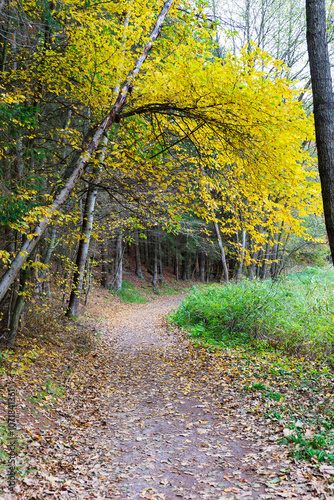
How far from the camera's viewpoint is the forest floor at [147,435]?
325cm

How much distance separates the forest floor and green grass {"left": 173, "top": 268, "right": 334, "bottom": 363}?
1.64m

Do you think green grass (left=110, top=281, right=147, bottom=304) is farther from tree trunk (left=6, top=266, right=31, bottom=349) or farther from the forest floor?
tree trunk (left=6, top=266, right=31, bottom=349)

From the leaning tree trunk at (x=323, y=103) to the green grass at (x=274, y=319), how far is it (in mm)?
4185

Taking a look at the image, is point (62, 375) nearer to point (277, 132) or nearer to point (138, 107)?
point (138, 107)

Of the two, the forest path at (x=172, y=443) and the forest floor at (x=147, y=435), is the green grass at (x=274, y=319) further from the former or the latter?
the forest path at (x=172, y=443)

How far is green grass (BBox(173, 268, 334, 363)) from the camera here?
737 cm

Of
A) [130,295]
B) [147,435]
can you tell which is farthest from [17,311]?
[130,295]

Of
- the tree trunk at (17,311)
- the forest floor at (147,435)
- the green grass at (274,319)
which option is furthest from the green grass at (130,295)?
the tree trunk at (17,311)

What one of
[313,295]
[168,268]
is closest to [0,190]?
[313,295]

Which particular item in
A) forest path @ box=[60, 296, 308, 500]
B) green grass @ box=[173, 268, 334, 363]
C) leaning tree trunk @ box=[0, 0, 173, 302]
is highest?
leaning tree trunk @ box=[0, 0, 173, 302]

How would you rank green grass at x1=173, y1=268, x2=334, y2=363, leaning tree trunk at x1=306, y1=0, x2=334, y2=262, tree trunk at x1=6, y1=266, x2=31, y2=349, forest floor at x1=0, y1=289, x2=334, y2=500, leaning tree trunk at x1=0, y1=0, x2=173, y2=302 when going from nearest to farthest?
forest floor at x1=0, y1=289, x2=334, y2=500 → leaning tree trunk at x1=306, y1=0, x2=334, y2=262 → leaning tree trunk at x1=0, y1=0, x2=173, y2=302 → tree trunk at x1=6, y1=266, x2=31, y2=349 → green grass at x1=173, y1=268, x2=334, y2=363

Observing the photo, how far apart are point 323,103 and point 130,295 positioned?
17021mm

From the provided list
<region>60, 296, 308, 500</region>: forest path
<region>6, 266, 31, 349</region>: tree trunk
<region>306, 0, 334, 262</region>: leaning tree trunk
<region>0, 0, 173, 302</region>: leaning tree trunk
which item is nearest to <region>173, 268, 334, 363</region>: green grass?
<region>60, 296, 308, 500</region>: forest path

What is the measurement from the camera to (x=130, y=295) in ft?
64.5
